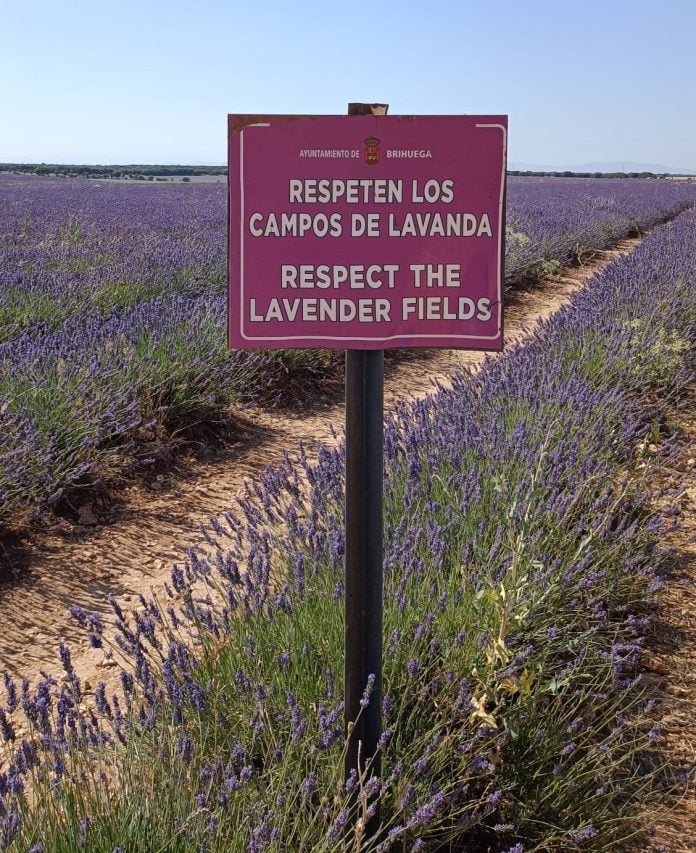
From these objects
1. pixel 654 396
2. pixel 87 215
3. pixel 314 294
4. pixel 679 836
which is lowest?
pixel 679 836

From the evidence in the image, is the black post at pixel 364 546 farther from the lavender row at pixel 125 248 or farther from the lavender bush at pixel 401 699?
the lavender row at pixel 125 248

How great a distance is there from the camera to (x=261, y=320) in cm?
155

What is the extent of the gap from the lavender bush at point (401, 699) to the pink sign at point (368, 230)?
75 centimetres

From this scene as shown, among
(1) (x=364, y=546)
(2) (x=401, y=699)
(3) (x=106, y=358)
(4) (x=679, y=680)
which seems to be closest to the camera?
(1) (x=364, y=546)

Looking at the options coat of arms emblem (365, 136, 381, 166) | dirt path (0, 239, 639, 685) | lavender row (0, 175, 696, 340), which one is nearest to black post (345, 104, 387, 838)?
coat of arms emblem (365, 136, 381, 166)

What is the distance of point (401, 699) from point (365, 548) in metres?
0.49

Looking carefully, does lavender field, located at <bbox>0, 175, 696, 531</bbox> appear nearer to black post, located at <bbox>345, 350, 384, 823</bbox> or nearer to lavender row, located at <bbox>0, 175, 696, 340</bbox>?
lavender row, located at <bbox>0, 175, 696, 340</bbox>

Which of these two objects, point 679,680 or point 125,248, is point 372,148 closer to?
point 679,680

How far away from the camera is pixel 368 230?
1.50m

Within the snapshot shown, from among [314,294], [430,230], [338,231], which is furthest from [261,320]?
[430,230]

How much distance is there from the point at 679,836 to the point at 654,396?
13.7 feet

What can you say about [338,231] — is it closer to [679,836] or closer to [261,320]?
[261,320]

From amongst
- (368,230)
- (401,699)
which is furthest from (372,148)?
(401,699)

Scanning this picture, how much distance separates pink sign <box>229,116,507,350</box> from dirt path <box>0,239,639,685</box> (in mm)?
Result: 1238
